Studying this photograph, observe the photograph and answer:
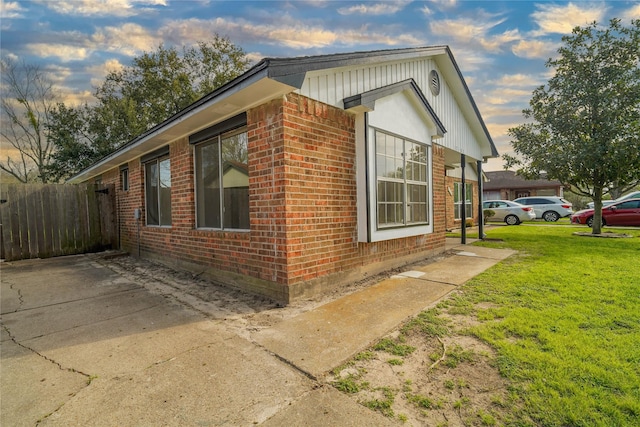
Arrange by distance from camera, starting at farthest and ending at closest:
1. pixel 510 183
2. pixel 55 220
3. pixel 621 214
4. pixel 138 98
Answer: pixel 510 183, pixel 138 98, pixel 621 214, pixel 55 220

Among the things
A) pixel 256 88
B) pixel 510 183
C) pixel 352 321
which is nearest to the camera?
pixel 352 321

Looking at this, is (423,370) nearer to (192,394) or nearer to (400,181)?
(192,394)

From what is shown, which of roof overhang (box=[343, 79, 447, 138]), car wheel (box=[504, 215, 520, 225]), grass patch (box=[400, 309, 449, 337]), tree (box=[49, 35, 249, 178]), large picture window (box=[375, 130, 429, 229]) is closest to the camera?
grass patch (box=[400, 309, 449, 337])

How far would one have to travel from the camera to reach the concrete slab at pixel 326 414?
71.4 inches

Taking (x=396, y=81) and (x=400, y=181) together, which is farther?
(x=396, y=81)

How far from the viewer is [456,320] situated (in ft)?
11.0

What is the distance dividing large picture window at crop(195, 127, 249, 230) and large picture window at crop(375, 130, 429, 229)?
2282mm

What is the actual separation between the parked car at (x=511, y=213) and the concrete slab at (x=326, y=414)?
1913 cm

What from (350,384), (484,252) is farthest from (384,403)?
(484,252)

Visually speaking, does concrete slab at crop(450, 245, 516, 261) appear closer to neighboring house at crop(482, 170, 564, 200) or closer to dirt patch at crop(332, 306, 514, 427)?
dirt patch at crop(332, 306, 514, 427)

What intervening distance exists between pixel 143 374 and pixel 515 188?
37.2 m

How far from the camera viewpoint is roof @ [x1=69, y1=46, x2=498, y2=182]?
3.47m

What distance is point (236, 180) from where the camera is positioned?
4992 mm

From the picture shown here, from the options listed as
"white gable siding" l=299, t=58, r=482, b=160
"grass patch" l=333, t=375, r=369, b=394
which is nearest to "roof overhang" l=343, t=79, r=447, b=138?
"white gable siding" l=299, t=58, r=482, b=160
